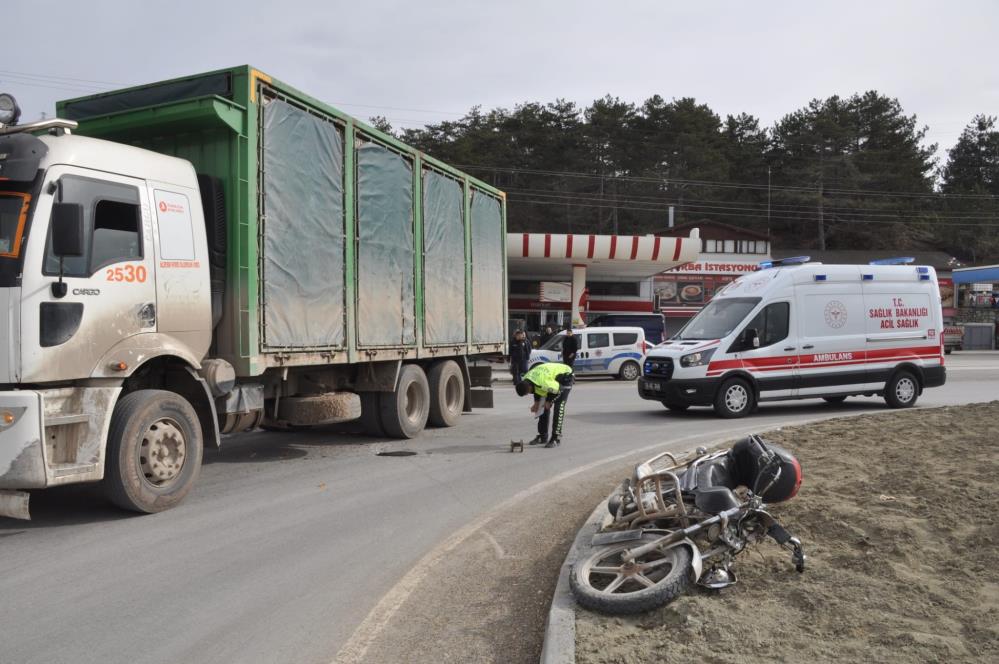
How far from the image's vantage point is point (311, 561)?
544cm

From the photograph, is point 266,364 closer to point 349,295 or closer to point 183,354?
point 183,354

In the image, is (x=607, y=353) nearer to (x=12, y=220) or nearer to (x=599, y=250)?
(x=599, y=250)

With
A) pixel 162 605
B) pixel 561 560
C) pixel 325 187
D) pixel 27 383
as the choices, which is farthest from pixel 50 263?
pixel 561 560

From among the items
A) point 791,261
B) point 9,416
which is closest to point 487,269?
point 791,261

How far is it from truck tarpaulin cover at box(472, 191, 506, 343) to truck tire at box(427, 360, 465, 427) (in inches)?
35.7

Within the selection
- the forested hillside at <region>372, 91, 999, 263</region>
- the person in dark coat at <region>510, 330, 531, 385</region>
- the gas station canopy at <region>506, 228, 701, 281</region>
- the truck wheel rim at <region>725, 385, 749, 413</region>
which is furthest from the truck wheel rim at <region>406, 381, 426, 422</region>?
the forested hillside at <region>372, 91, 999, 263</region>

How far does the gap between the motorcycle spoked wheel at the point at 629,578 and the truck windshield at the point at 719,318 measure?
9464 mm

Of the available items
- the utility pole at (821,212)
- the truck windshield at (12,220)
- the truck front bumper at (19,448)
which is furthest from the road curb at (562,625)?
the utility pole at (821,212)

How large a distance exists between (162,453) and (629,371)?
1841cm

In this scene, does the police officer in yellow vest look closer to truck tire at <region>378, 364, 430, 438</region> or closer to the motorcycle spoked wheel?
truck tire at <region>378, 364, 430, 438</region>

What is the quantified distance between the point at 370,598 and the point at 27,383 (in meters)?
3.29

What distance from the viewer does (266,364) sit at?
26.1 ft

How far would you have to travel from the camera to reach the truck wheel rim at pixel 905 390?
565 inches

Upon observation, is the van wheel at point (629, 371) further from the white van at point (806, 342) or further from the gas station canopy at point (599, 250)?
the gas station canopy at point (599, 250)
